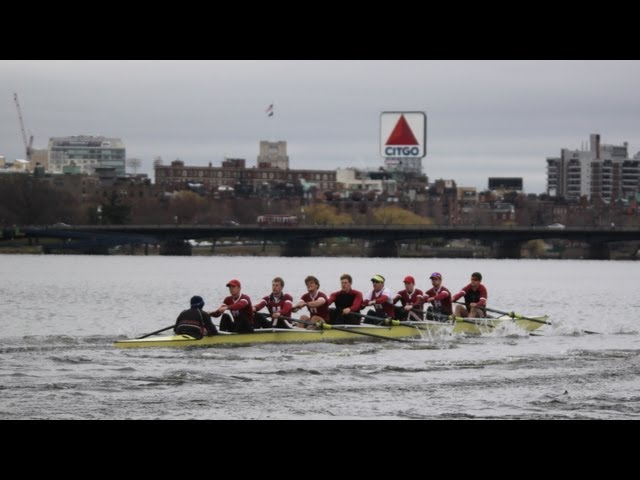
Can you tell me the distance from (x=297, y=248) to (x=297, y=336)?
386ft

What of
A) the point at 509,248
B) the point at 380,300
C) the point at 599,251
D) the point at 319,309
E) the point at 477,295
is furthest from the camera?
the point at 599,251

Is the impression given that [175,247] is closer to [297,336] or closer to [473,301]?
[473,301]

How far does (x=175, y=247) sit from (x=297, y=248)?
45.3 feet

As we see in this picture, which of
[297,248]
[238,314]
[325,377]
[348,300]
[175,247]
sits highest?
[348,300]

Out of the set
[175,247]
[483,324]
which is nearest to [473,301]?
[483,324]

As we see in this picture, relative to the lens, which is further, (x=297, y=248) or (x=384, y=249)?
(x=384, y=249)

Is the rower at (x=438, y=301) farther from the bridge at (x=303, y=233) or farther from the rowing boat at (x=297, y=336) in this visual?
the bridge at (x=303, y=233)

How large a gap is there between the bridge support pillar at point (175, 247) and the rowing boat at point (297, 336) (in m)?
117

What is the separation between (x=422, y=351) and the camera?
29906 millimetres

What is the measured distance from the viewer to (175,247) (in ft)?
490

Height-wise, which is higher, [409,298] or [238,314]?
[409,298]

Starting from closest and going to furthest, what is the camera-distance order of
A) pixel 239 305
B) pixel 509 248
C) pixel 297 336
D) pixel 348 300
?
pixel 239 305 → pixel 297 336 → pixel 348 300 → pixel 509 248
